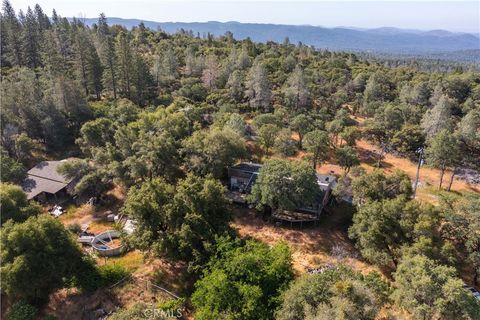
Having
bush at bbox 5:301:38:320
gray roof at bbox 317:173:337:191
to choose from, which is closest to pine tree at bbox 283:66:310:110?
gray roof at bbox 317:173:337:191

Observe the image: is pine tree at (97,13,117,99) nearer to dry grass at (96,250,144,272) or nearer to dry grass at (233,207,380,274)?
dry grass at (233,207,380,274)

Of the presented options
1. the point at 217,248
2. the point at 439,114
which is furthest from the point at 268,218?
the point at 439,114

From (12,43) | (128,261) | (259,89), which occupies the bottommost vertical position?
(128,261)

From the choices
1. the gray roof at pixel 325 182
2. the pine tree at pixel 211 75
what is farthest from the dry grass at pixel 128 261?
the pine tree at pixel 211 75

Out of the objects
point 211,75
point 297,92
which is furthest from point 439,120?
point 211,75

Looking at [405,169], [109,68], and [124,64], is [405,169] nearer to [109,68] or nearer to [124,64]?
[124,64]

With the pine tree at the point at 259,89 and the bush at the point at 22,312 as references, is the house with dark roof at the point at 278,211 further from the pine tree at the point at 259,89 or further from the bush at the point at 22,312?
the pine tree at the point at 259,89

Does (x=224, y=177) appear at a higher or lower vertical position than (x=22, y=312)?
higher

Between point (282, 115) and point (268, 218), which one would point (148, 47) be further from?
point (268, 218)

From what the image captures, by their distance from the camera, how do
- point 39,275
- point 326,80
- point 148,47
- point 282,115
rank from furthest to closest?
point 148,47, point 326,80, point 282,115, point 39,275
